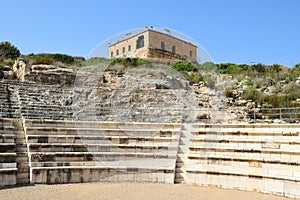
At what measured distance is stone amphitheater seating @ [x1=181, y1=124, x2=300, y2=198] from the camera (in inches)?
256

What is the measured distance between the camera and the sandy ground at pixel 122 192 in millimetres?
5863

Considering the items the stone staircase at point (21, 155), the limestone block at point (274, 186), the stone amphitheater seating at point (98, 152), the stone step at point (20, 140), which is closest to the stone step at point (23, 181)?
the stone staircase at point (21, 155)

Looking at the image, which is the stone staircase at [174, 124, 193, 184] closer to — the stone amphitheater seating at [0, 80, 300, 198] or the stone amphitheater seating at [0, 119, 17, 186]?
the stone amphitheater seating at [0, 80, 300, 198]

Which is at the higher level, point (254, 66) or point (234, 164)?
point (254, 66)

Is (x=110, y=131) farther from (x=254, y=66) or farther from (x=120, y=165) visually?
(x=254, y=66)

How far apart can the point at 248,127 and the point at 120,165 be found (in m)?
3.31

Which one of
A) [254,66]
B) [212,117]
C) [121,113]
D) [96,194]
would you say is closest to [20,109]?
[121,113]

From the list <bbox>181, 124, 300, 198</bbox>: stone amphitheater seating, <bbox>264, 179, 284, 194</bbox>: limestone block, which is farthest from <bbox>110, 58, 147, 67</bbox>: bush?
<bbox>264, 179, 284, 194</bbox>: limestone block

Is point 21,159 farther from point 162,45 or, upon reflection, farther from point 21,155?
point 162,45

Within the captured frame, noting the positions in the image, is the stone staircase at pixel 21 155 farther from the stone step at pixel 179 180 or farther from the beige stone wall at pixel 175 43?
the beige stone wall at pixel 175 43

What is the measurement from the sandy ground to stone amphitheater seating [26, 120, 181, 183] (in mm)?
380

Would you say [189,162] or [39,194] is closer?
[39,194]

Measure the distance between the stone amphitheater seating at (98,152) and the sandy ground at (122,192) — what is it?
38cm

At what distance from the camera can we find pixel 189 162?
785 centimetres
